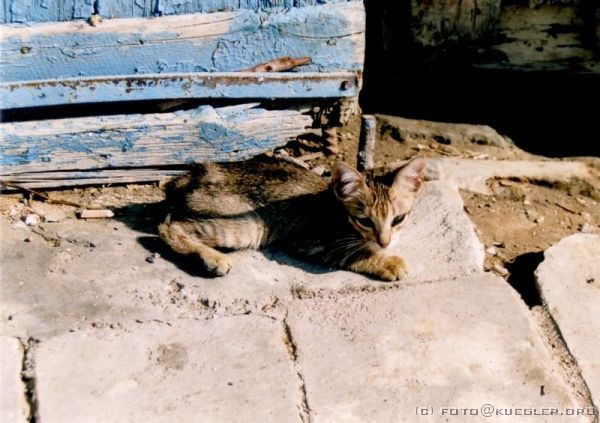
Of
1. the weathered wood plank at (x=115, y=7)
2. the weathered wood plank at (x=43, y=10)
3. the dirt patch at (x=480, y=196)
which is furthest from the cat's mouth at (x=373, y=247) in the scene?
the weathered wood plank at (x=43, y=10)

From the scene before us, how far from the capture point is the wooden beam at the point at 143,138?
14.6 feet

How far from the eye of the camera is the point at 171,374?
11.5 ft

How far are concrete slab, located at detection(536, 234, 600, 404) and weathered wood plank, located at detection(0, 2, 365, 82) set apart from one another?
152cm

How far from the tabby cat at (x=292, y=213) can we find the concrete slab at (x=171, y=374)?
51cm

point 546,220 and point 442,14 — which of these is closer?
point 546,220

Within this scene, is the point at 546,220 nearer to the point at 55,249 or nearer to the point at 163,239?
the point at 163,239

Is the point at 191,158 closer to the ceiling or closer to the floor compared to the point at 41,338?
closer to the ceiling

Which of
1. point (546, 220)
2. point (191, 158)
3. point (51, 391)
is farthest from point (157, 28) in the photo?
point (546, 220)

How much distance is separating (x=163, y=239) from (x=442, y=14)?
2.57m

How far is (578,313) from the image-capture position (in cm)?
399

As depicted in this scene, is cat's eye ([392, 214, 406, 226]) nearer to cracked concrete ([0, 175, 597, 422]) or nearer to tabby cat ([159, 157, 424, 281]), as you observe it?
tabby cat ([159, 157, 424, 281])

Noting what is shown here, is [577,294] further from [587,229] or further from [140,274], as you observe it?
[140,274]

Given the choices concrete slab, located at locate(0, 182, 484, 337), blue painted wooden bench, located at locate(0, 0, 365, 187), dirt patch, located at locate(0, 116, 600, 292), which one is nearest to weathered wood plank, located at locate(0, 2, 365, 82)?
blue painted wooden bench, located at locate(0, 0, 365, 187)

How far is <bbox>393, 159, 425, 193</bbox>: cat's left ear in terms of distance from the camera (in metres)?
4.23
